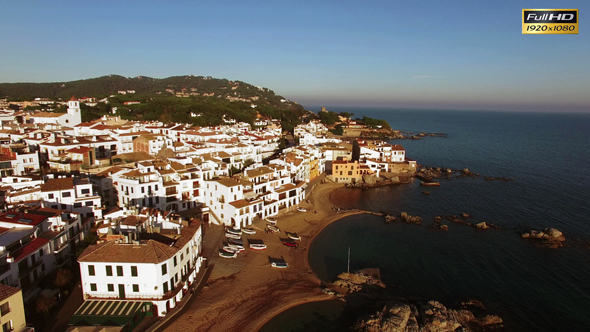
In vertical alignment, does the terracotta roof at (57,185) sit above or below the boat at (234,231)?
above

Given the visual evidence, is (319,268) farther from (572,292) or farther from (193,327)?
(572,292)

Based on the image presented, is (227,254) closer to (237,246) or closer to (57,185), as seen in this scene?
(237,246)

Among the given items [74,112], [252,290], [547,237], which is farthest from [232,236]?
[74,112]

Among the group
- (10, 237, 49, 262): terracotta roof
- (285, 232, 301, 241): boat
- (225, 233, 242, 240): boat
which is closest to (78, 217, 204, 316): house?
(10, 237, 49, 262): terracotta roof

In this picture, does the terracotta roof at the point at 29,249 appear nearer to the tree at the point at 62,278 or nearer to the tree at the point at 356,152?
the tree at the point at 62,278

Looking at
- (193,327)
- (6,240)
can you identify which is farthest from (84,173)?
(193,327)

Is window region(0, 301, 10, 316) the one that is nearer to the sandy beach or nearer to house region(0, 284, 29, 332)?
house region(0, 284, 29, 332)

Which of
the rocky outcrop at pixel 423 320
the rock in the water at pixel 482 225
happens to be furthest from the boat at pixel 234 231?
the rock in the water at pixel 482 225
